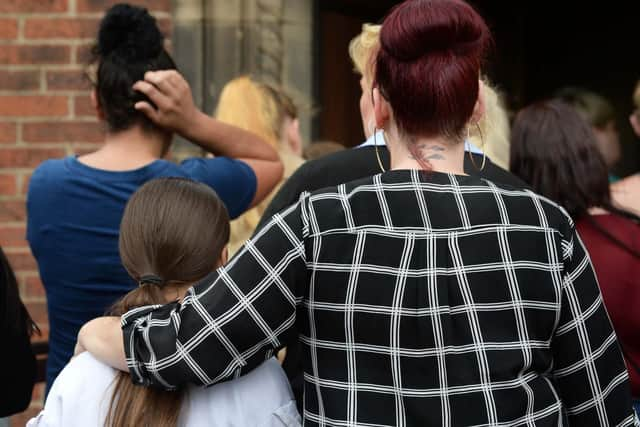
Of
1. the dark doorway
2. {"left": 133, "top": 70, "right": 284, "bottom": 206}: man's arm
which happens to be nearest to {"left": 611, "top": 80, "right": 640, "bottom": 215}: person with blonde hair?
{"left": 133, "top": 70, "right": 284, "bottom": 206}: man's arm

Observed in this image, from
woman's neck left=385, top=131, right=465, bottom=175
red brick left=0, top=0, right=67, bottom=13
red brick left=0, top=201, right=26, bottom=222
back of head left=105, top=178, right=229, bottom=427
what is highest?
red brick left=0, top=0, right=67, bottom=13

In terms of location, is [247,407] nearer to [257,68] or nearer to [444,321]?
[444,321]

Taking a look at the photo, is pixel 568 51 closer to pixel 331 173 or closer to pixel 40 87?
pixel 40 87

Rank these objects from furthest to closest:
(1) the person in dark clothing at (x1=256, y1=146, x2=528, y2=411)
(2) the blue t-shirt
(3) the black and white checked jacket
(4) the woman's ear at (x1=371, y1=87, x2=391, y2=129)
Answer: (2) the blue t-shirt < (1) the person in dark clothing at (x1=256, y1=146, x2=528, y2=411) < (4) the woman's ear at (x1=371, y1=87, x2=391, y2=129) < (3) the black and white checked jacket

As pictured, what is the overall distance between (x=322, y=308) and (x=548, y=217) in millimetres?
388

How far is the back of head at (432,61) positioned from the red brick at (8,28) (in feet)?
9.76

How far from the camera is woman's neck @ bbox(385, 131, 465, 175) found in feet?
5.51

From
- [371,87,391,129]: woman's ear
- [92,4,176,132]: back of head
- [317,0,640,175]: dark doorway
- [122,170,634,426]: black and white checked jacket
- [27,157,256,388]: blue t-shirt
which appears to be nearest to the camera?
[122,170,634,426]: black and white checked jacket

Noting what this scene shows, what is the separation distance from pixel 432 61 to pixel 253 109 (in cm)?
202

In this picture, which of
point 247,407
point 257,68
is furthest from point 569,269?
point 257,68

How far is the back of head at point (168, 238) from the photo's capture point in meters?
1.87

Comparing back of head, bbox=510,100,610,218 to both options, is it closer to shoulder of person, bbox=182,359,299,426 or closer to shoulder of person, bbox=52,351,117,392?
shoulder of person, bbox=182,359,299,426

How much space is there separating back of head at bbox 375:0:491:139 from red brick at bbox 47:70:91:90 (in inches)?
111

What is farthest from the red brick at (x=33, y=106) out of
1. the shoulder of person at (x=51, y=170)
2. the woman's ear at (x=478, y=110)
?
the woman's ear at (x=478, y=110)
